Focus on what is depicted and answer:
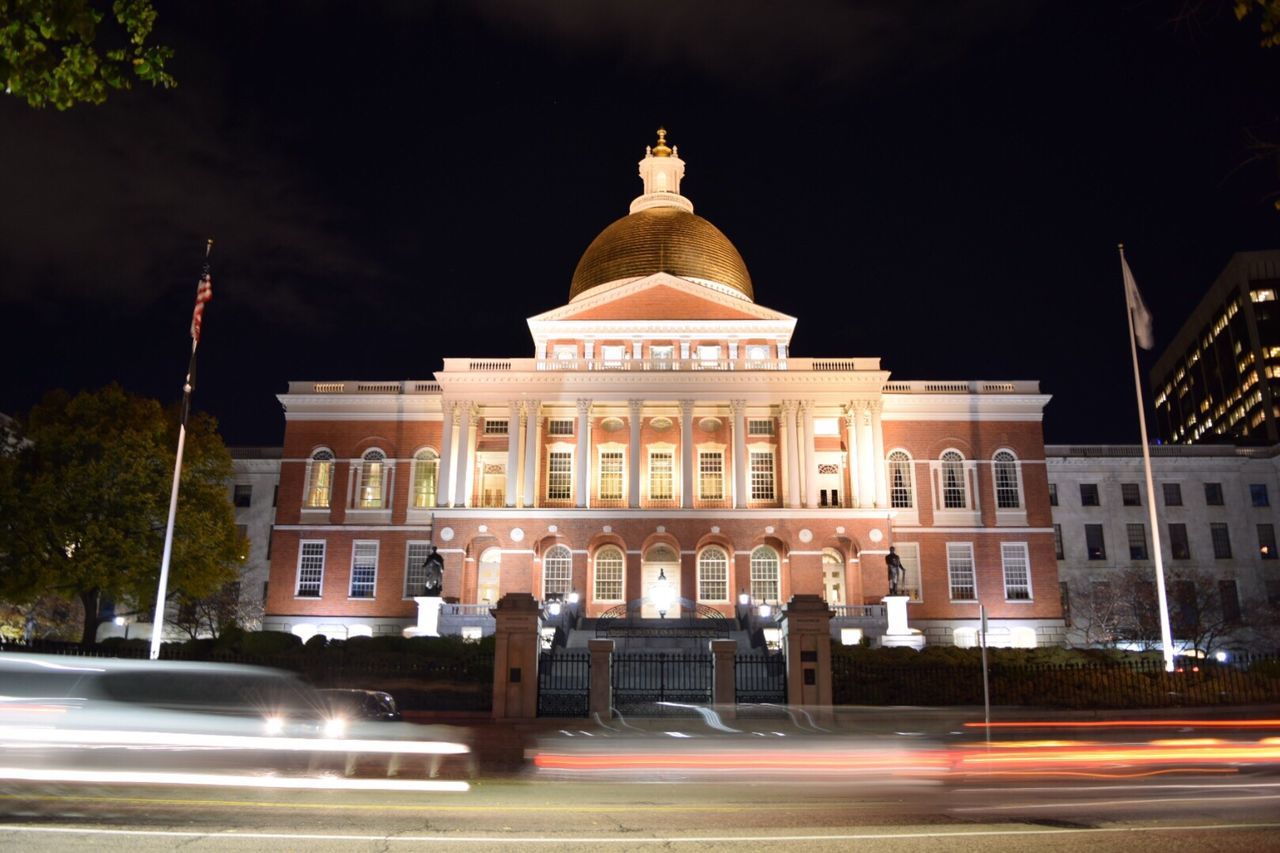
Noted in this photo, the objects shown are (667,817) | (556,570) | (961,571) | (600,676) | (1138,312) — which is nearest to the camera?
(667,817)

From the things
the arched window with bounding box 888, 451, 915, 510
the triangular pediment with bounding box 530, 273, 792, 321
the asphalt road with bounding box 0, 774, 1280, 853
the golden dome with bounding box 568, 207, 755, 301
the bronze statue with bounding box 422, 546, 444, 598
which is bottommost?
the asphalt road with bounding box 0, 774, 1280, 853

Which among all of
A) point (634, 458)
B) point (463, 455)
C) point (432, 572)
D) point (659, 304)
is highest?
point (659, 304)

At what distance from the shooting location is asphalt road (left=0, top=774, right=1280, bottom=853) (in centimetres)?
918

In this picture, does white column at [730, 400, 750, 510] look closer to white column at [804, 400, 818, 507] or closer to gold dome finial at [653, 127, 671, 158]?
white column at [804, 400, 818, 507]

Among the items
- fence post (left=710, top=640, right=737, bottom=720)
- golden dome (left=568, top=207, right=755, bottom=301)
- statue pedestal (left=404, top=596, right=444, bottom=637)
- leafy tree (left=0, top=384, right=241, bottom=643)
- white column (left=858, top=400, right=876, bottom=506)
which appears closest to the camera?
fence post (left=710, top=640, right=737, bottom=720)

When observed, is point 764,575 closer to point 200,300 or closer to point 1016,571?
point 1016,571

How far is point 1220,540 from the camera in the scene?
205ft

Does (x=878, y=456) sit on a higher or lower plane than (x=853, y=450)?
lower

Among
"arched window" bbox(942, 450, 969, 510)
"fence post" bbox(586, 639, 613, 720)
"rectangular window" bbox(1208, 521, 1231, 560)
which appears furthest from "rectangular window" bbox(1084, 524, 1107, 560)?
"fence post" bbox(586, 639, 613, 720)

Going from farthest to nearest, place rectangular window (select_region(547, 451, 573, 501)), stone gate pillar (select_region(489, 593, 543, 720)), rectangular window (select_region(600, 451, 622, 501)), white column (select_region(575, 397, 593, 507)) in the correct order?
1. rectangular window (select_region(547, 451, 573, 501))
2. rectangular window (select_region(600, 451, 622, 501))
3. white column (select_region(575, 397, 593, 507))
4. stone gate pillar (select_region(489, 593, 543, 720))

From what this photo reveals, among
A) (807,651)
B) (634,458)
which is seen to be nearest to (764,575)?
(634,458)

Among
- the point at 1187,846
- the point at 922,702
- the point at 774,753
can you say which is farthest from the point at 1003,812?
the point at 922,702

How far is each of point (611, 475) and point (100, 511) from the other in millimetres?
24878

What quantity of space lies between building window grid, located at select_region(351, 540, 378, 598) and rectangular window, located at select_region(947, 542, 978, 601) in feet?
102
